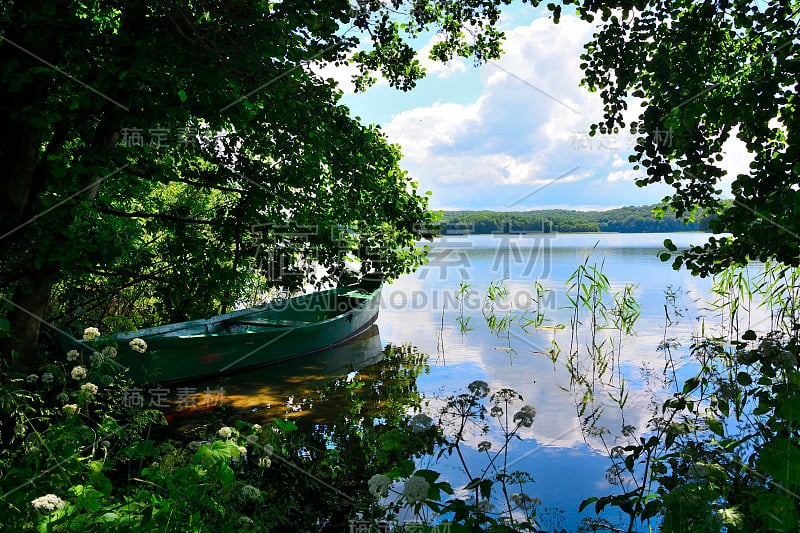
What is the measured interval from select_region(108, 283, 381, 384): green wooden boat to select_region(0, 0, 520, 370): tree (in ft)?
2.22

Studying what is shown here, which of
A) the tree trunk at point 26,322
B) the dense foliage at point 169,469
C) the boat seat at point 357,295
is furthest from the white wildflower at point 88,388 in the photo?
the boat seat at point 357,295

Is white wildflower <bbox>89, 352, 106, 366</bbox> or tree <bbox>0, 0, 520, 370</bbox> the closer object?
white wildflower <bbox>89, 352, 106, 366</bbox>

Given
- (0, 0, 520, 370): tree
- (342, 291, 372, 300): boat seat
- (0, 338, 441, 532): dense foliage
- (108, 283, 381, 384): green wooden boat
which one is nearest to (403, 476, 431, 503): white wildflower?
(0, 338, 441, 532): dense foliage

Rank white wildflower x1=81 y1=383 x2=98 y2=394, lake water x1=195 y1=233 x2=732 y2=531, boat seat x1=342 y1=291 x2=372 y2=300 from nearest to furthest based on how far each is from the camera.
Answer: white wildflower x1=81 y1=383 x2=98 y2=394 → lake water x1=195 y1=233 x2=732 y2=531 → boat seat x1=342 y1=291 x2=372 y2=300

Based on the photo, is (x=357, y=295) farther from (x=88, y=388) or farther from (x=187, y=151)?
(x=88, y=388)

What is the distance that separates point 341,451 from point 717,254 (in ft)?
11.7

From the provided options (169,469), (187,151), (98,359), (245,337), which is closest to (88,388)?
(98,359)

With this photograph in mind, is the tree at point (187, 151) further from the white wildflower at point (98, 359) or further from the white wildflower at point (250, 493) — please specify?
the white wildflower at point (250, 493)

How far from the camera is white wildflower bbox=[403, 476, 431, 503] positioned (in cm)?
210

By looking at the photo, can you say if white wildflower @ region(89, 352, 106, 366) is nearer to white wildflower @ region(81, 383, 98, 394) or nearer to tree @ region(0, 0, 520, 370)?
white wildflower @ region(81, 383, 98, 394)

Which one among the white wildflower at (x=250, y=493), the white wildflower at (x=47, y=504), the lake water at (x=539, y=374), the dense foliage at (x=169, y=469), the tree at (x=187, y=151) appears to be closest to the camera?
the white wildflower at (x=47, y=504)

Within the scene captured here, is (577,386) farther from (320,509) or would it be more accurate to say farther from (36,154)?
(36,154)

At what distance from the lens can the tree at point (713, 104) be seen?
2719mm

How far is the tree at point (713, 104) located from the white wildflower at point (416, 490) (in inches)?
75.6
